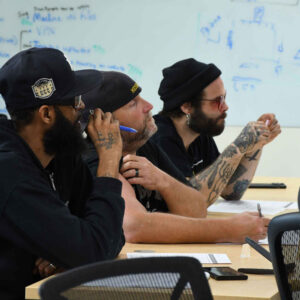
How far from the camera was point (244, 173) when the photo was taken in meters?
3.35

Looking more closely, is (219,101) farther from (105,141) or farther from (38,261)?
(38,261)

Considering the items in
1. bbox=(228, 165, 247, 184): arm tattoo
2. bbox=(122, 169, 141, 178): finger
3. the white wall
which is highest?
bbox=(122, 169, 141, 178): finger

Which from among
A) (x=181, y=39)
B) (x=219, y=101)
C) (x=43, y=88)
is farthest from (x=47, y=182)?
(x=181, y=39)

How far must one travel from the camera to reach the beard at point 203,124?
11.0ft

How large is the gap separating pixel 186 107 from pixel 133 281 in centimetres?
241

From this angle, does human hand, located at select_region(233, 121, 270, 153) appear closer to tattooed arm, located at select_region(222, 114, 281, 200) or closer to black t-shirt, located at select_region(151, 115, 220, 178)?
tattooed arm, located at select_region(222, 114, 281, 200)

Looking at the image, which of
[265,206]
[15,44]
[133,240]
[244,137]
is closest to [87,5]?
[15,44]

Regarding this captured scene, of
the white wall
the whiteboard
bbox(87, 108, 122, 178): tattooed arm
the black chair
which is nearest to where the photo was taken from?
the black chair

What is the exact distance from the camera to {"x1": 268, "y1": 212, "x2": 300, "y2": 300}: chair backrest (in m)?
1.26

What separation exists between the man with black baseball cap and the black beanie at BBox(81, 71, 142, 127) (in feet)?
1.50

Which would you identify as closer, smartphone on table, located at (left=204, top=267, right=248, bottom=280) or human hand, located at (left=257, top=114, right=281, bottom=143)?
smartphone on table, located at (left=204, top=267, right=248, bottom=280)

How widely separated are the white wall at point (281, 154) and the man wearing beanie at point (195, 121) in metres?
1.22

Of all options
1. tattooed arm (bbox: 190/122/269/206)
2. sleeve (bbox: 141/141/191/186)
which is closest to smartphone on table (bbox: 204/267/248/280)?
sleeve (bbox: 141/141/191/186)

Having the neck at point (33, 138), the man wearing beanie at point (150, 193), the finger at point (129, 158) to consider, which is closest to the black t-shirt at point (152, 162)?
the man wearing beanie at point (150, 193)
